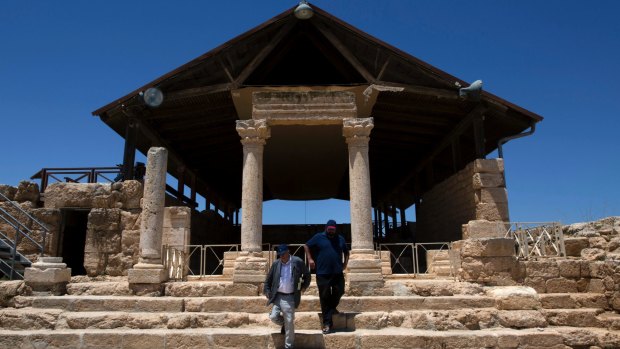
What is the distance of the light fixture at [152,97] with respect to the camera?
10.6 meters

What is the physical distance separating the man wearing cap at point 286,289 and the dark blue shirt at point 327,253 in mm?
322

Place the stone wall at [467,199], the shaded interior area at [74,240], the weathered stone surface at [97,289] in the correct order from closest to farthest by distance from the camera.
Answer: the weathered stone surface at [97,289]
the stone wall at [467,199]
the shaded interior area at [74,240]

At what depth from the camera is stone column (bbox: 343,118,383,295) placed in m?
8.85

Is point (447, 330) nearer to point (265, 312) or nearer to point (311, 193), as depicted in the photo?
point (265, 312)

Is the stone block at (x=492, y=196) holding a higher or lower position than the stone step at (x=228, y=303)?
higher

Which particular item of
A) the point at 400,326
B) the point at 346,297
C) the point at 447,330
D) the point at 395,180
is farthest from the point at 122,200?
the point at 395,180

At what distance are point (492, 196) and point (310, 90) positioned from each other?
5.20 metres

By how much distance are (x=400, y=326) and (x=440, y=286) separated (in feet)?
4.98

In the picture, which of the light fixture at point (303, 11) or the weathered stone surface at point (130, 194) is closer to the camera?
the light fixture at point (303, 11)

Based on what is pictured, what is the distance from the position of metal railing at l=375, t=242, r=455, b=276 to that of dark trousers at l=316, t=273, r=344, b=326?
2837 millimetres

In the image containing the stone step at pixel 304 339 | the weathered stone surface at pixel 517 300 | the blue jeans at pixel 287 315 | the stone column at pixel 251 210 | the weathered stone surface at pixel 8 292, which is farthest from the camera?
the stone column at pixel 251 210

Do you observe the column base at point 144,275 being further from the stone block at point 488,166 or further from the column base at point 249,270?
the stone block at point 488,166

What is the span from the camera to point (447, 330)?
720 cm

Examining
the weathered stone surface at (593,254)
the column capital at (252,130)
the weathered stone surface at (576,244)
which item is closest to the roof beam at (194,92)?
the column capital at (252,130)
